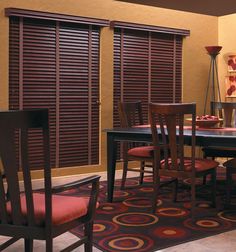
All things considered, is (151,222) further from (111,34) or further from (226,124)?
(111,34)

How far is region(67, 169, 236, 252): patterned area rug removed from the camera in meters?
2.78

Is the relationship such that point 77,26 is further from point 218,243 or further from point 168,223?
point 218,243

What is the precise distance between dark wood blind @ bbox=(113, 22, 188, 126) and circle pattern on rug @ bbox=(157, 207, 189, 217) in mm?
2089

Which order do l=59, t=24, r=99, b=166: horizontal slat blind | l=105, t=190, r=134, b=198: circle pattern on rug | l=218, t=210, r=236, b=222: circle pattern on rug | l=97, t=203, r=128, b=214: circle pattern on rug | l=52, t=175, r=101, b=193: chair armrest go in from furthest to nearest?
l=59, t=24, r=99, b=166: horizontal slat blind < l=105, t=190, r=134, b=198: circle pattern on rug < l=97, t=203, r=128, b=214: circle pattern on rug < l=218, t=210, r=236, b=222: circle pattern on rug < l=52, t=175, r=101, b=193: chair armrest

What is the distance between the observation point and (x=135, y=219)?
10.8 ft

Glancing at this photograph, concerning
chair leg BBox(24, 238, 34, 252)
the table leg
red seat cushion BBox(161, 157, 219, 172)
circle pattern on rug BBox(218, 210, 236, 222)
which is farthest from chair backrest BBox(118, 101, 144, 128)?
chair leg BBox(24, 238, 34, 252)

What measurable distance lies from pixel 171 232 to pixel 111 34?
3.07 metres

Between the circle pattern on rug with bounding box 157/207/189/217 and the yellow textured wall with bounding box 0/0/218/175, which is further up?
the yellow textured wall with bounding box 0/0/218/175

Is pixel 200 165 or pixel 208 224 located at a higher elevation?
pixel 200 165

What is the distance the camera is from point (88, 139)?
5.22 meters

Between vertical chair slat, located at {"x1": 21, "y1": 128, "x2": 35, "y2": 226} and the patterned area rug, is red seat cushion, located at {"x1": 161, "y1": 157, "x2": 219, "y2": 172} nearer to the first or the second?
the patterned area rug

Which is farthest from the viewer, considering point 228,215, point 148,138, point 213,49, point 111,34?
point 213,49

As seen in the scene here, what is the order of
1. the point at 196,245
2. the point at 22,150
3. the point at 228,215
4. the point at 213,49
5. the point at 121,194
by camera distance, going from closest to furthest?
the point at 22,150, the point at 196,245, the point at 228,215, the point at 121,194, the point at 213,49

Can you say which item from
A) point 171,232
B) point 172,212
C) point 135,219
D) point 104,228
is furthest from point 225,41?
point 104,228
